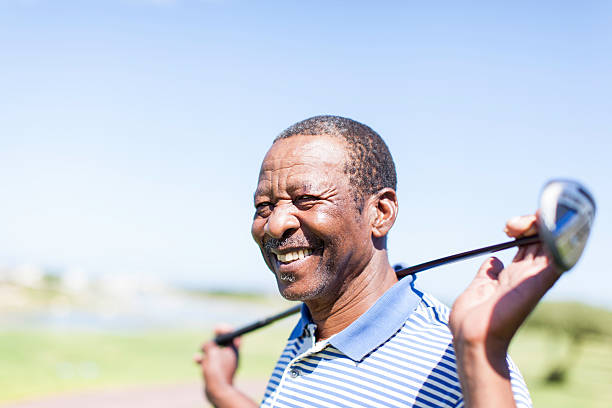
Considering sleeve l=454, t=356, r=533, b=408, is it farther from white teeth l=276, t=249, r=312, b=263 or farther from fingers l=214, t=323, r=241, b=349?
fingers l=214, t=323, r=241, b=349

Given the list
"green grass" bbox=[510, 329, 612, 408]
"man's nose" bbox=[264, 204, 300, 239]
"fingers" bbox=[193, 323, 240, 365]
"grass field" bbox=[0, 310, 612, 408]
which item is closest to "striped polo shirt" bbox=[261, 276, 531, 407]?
"man's nose" bbox=[264, 204, 300, 239]

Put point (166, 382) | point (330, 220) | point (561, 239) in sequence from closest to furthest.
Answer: point (561, 239)
point (330, 220)
point (166, 382)

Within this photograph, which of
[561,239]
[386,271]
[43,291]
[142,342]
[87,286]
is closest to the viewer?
[561,239]

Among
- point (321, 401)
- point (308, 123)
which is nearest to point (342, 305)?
point (321, 401)

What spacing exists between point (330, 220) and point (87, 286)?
2831 cm

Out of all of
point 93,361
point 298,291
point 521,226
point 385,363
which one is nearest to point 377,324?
point 385,363

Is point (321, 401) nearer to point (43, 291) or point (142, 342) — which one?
point (142, 342)

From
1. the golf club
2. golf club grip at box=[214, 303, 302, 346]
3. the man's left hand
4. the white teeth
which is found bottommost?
the man's left hand

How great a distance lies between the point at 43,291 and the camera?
24.0 metres

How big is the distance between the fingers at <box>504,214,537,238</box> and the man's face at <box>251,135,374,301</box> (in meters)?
Result: 0.67

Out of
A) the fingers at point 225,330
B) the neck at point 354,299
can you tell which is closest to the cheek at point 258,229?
the neck at point 354,299

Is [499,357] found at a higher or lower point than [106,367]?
lower

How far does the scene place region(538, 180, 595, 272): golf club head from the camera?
1188 mm

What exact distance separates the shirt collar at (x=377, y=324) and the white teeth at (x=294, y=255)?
0.27 metres
